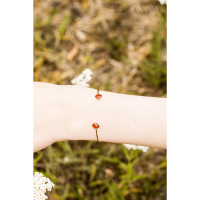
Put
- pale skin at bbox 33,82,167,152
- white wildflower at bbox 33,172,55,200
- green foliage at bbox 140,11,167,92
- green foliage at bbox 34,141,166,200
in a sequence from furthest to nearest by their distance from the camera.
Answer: green foliage at bbox 140,11,167,92
green foliage at bbox 34,141,166,200
pale skin at bbox 33,82,167,152
white wildflower at bbox 33,172,55,200

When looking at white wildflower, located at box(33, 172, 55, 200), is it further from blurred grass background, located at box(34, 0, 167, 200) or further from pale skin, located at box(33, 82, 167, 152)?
blurred grass background, located at box(34, 0, 167, 200)

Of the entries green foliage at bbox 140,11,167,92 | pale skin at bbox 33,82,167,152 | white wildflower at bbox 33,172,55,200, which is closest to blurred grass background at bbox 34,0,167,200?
green foliage at bbox 140,11,167,92

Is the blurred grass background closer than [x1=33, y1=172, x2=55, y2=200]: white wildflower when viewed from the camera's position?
No

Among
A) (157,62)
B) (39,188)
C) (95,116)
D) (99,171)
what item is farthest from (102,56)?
(39,188)

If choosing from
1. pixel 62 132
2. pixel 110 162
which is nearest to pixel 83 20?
pixel 62 132

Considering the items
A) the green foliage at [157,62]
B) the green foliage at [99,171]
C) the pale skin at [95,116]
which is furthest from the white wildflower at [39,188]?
the green foliage at [157,62]

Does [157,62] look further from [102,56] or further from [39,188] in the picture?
[39,188]

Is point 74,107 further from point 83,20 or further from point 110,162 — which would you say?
point 83,20
